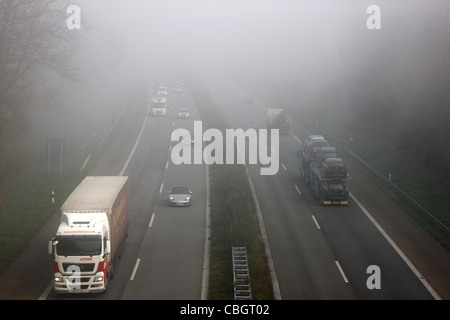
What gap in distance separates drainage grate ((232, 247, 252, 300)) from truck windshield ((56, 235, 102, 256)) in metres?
5.77

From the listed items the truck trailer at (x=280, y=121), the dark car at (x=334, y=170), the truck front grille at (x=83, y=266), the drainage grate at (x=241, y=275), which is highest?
the truck trailer at (x=280, y=121)

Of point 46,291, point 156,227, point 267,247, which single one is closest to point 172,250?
point 156,227

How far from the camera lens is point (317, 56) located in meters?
127

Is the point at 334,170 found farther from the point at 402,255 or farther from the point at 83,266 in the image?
the point at 83,266

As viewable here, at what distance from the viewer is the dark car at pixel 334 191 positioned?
36.7m

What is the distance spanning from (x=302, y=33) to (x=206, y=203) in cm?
12391

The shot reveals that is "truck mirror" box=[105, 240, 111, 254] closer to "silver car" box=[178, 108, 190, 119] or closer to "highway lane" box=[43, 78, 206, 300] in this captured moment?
"highway lane" box=[43, 78, 206, 300]

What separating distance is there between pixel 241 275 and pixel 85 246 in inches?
263

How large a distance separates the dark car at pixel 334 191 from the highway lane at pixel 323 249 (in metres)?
0.74

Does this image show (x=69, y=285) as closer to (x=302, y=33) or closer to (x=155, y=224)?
(x=155, y=224)

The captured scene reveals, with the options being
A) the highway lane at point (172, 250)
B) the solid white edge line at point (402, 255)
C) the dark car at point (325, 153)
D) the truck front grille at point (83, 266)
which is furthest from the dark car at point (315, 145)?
the truck front grille at point (83, 266)

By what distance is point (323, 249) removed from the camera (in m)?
29.5

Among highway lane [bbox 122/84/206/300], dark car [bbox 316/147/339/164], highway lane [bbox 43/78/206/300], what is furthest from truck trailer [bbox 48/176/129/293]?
dark car [bbox 316/147/339/164]

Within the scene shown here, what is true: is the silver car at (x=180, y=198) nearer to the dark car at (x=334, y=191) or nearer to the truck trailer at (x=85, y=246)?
the dark car at (x=334, y=191)
